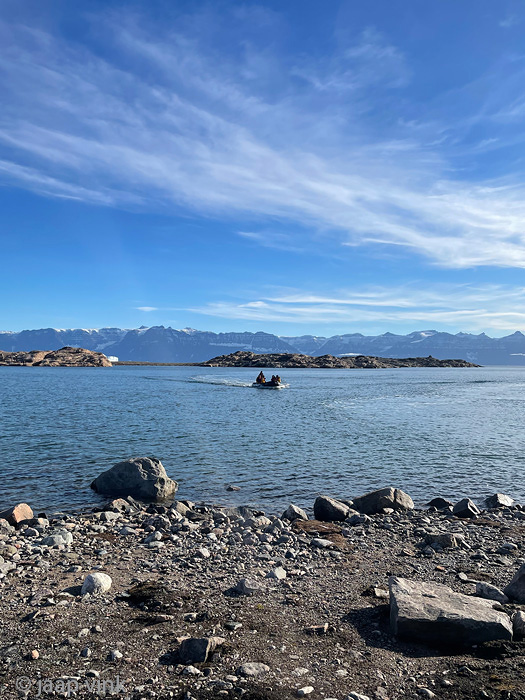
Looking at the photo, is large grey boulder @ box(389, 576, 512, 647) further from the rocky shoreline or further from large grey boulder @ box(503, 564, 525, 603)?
large grey boulder @ box(503, 564, 525, 603)

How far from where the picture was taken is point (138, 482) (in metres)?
21.5

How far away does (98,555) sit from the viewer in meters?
13.4

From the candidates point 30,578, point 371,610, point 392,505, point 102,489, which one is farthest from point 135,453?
point 371,610

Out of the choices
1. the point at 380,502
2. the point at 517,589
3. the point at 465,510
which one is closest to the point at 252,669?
the point at 517,589

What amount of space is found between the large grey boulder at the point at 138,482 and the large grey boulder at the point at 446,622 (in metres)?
14.2

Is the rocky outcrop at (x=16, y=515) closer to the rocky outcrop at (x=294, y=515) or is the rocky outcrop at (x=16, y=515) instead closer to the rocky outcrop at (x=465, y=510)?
the rocky outcrop at (x=294, y=515)

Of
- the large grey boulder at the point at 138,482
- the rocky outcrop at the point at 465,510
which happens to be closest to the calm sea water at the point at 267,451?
the large grey boulder at the point at 138,482

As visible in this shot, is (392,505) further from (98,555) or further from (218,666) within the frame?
(218,666)

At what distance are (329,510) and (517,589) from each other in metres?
8.42

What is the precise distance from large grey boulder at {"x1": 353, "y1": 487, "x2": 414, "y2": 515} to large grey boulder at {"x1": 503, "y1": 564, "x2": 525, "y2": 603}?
8.79m

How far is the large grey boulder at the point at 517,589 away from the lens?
1045 cm

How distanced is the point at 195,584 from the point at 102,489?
12.2 metres

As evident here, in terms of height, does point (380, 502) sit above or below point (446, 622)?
below

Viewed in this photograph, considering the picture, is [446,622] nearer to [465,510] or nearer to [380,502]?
[380,502]
